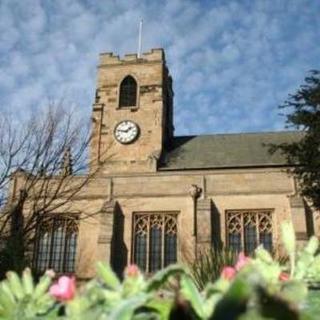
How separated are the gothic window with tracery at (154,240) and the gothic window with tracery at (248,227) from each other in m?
2.70

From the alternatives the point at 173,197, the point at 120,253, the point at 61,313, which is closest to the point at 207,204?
the point at 173,197

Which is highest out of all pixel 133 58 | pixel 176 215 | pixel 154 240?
pixel 133 58

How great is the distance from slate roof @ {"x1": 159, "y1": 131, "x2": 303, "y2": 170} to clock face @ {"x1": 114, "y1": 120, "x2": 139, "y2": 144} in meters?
2.29

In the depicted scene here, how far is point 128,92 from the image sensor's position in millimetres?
34219

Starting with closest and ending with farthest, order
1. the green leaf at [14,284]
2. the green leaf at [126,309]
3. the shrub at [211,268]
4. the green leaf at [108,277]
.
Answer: the green leaf at [126,309], the green leaf at [108,277], the green leaf at [14,284], the shrub at [211,268]

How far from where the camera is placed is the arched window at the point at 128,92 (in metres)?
33.8

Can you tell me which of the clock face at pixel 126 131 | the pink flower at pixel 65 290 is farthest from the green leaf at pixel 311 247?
the clock face at pixel 126 131

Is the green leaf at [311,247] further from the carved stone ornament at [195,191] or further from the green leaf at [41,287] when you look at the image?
the carved stone ornament at [195,191]

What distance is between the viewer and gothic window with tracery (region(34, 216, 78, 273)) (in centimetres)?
2639

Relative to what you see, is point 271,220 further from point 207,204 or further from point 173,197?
point 173,197

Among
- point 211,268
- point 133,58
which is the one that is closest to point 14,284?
point 211,268

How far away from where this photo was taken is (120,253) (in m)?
25.8

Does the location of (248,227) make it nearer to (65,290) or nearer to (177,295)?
(65,290)

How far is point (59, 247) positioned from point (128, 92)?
38.4 ft
